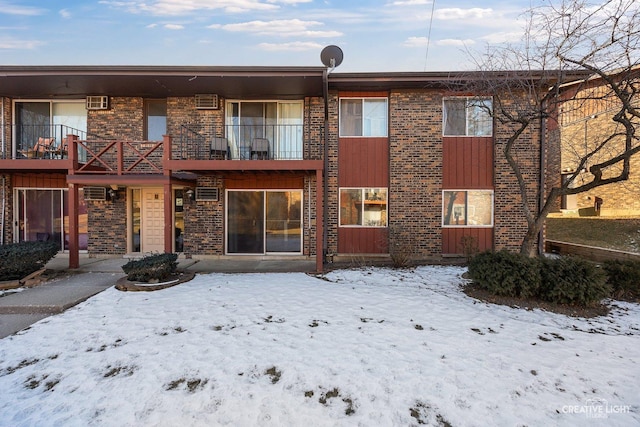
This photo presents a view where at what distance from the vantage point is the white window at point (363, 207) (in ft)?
30.7

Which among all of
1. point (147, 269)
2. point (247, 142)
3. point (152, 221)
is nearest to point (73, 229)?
point (152, 221)

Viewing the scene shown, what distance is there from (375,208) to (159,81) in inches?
282

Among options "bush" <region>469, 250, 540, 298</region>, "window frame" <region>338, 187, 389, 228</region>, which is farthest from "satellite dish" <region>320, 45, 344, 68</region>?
"bush" <region>469, 250, 540, 298</region>

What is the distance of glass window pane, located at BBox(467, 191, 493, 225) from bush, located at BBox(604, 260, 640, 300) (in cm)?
342

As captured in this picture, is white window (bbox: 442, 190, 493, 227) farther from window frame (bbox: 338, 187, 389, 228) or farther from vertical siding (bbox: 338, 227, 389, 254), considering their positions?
vertical siding (bbox: 338, 227, 389, 254)

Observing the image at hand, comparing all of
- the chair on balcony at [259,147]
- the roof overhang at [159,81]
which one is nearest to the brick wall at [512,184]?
the roof overhang at [159,81]

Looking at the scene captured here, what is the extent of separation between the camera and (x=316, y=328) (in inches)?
175

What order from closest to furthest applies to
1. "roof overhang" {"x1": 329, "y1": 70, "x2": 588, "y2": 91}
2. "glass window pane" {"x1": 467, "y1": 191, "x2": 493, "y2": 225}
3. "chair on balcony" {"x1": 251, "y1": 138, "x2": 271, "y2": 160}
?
"roof overhang" {"x1": 329, "y1": 70, "x2": 588, "y2": 91} → "chair on balcony" {"x1": 251, "y1": 138, "x2": 271, "y2": 160} → "glass window pane" {"x1": 467, "y1": 191, "x2": 493, "y2": 225}

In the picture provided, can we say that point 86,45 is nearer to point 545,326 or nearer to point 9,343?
point 9,343

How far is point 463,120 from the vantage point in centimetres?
923

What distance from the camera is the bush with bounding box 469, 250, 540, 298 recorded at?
547cm

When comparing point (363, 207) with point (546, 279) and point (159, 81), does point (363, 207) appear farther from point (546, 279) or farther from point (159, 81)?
point (159, 81)

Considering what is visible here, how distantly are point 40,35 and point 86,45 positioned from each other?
6.80 ft

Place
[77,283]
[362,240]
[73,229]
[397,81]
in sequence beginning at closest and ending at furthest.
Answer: [77,283], [73,229], [397,81], [362,240]
